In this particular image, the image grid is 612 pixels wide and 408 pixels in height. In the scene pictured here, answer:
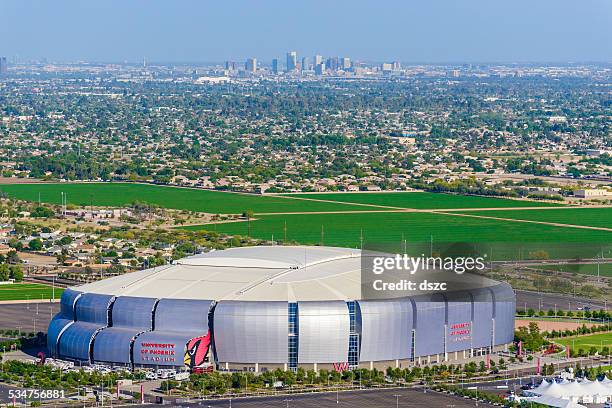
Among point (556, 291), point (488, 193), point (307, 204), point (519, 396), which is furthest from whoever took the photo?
point (488, 193)

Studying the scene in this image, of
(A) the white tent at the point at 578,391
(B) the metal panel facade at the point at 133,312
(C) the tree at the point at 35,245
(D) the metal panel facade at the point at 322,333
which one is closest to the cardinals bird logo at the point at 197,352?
(B) the metal panel facade at the point at 133,312

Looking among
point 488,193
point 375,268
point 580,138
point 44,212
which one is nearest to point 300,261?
point 375,268

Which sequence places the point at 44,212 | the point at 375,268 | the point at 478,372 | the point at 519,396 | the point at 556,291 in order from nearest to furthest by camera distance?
the point at 519,396 < the point at 478,372 < the point at 375,268 < the point at 556,291 < the point at 44,212

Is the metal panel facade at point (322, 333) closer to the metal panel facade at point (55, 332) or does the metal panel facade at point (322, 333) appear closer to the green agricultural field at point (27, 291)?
the metal panel facade at point (55, 332)

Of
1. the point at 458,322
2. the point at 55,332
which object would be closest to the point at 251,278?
the point at 55,332

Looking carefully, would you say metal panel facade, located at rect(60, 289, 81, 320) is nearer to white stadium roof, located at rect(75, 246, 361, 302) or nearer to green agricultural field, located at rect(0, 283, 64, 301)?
white stadium roof, located at rect(75, 246, 361, 302)

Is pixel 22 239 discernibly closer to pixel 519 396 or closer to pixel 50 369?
pixel 50 369

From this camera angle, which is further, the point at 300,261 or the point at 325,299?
the point at 300,261
